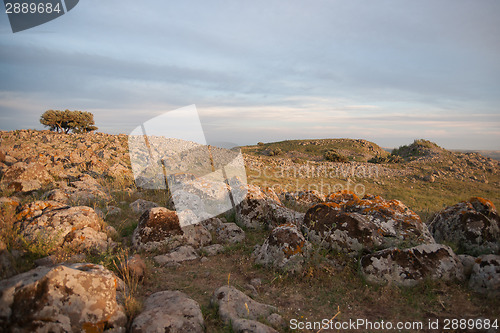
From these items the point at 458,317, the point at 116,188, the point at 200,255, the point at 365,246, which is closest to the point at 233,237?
the point at 200,255

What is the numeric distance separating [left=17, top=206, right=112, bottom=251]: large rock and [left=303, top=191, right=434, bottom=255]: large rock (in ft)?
17.2

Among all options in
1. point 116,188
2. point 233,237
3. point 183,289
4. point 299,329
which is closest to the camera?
point 299,329

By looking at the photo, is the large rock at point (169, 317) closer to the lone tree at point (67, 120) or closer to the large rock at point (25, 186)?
the large rock at point (25, 186)

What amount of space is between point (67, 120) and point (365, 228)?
45554mm

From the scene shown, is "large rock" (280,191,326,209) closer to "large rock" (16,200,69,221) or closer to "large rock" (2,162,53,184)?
"large rock" (16,200,69,221)

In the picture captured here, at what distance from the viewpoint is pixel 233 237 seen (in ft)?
24.1

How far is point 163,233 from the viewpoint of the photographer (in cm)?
662

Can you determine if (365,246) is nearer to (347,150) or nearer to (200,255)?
(200,255)

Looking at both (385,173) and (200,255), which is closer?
(200,255)

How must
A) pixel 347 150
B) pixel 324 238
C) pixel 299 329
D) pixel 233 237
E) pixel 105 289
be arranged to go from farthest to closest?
pixel 347 150
pixel 233 237
pixel 324 238
pixel 299 329
pixel 105 289

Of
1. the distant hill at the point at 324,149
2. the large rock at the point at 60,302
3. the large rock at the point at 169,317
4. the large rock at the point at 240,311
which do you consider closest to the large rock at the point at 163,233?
the large rock at the point at 169,317

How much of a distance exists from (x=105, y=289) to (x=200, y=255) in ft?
10.2

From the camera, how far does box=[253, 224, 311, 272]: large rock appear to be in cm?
551

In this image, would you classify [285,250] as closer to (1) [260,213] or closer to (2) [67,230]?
(1) [260,213]
